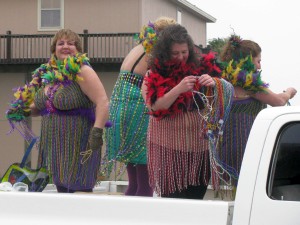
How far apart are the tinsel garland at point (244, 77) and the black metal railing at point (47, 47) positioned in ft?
63.8

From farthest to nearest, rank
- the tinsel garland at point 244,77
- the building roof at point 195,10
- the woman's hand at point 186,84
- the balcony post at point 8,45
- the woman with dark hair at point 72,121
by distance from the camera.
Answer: the building roof at point 195,10 < the balcony post at point 8,45 < the woman with dark hair at point 72,121 < the tinsel garland at point 244,77 < the woman's hand at point 186,84

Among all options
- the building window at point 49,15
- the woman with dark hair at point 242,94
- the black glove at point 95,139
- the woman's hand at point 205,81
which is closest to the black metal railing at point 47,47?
the building window at point 49,15

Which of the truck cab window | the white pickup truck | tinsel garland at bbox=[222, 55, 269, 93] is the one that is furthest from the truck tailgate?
tinsel garland at bbox=[222, 55, 269, 93]

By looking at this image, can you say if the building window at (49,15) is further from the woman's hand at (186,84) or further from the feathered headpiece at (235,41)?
the woman's hand at (186,84)

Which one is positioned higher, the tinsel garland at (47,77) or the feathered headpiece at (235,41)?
the feathered headpiece at (235,41)

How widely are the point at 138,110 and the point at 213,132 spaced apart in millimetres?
899

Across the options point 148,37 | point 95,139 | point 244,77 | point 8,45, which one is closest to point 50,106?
point 95,139

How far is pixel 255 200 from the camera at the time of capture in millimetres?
3691

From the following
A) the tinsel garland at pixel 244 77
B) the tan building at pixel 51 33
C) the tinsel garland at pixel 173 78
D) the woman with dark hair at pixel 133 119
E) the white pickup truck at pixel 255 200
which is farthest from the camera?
the tan building at pixel 51 33

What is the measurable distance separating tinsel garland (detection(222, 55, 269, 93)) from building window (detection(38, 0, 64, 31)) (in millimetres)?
21490

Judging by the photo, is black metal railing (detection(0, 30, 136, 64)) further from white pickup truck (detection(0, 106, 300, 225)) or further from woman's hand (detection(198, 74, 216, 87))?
white pickup truck (detection(0, 106, 300, 225))

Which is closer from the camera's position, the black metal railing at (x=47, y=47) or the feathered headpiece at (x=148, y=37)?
the feathered headpiece at (x=148, y=37)

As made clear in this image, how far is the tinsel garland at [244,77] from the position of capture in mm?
5207

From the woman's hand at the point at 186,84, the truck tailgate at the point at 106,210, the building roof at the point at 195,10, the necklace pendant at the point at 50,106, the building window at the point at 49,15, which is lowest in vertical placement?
the truck tailgate at the point at 106,210
